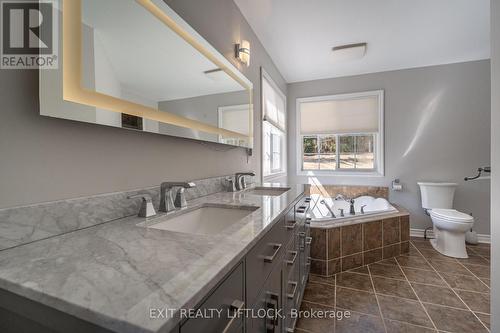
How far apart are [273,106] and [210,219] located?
2368 millimetres

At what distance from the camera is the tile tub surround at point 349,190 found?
140 inches

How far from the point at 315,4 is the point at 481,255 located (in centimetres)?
348

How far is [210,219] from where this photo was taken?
124 cm

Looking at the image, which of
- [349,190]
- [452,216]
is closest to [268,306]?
[452,216]

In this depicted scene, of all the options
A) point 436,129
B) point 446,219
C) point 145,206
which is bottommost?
point 446,219

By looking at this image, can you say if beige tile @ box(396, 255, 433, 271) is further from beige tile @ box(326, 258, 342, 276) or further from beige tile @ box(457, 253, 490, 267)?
beige tile @ box(326, 258, 342, 276)

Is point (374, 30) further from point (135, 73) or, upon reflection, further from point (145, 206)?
point (145, 206)

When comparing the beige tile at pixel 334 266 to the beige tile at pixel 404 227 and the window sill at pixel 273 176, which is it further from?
the window sill at pixel 273 176

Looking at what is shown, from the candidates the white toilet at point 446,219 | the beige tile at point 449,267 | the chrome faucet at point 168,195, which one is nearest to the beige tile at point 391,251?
the beige tile at point 449,267

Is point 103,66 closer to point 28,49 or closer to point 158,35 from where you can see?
point 28,49

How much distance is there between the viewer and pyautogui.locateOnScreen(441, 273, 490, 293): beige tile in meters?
2.00

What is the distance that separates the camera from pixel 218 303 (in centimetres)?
53

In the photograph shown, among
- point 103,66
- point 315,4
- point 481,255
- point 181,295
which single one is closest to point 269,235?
point 181,295

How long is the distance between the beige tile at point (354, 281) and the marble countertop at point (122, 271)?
1.80 metres
